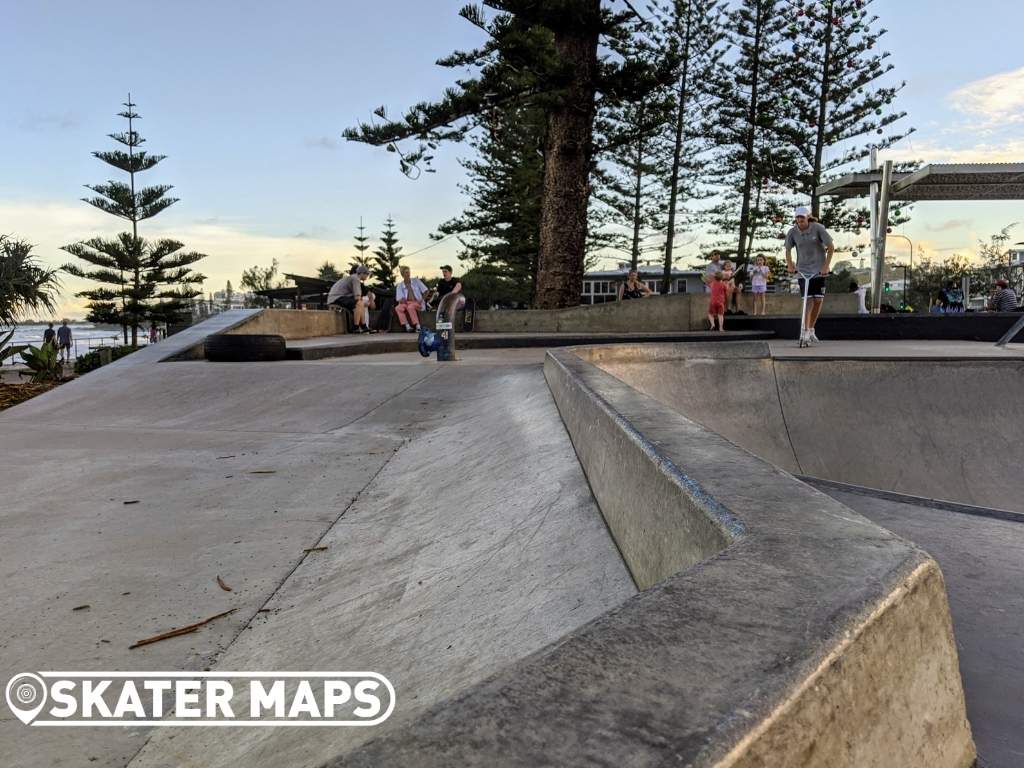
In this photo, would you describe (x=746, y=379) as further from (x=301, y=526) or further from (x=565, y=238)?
(x=565, y=238)

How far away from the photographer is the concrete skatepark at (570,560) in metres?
0.90

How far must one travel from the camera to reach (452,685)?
1.70 m

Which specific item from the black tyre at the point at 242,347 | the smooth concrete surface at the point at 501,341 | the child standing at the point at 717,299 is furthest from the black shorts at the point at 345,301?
the child standing at the point at 717,299

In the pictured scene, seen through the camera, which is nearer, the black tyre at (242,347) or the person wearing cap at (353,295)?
the black tyre at (242,347)

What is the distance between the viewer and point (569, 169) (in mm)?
15000

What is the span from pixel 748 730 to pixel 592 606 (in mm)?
1071

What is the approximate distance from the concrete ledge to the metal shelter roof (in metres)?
16.5

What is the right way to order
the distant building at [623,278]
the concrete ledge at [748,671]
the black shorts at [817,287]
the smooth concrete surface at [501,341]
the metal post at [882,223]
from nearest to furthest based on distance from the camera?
1. the concrete ledge at [748,671]
2. the black shorts at [817,287]
3. the smooth concrete surface at [501,341]
4. the metal post at [882,223]
5. the distant building at [623,278]

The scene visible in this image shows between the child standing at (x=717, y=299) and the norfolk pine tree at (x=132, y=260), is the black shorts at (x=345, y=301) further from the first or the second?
the norfolk pine tree at (x=132, y=260)

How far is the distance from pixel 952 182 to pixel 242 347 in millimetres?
15239

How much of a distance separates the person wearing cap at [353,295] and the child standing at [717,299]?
21.7ft

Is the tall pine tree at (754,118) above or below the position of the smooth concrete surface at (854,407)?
above

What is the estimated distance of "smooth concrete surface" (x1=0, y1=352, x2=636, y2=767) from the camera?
6.01ft

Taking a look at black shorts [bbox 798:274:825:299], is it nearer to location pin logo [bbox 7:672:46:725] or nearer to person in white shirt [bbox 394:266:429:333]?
person in white shirt [bbox 394:266:429:333]
